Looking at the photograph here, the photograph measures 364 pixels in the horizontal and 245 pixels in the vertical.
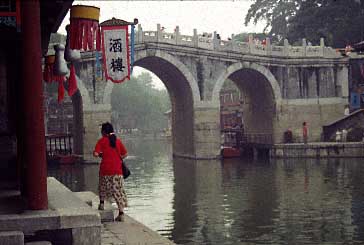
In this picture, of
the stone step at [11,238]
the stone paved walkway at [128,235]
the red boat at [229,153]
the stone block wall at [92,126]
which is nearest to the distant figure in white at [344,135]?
the red boat at [229,153]

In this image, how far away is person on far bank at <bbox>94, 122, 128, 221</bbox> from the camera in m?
9.22

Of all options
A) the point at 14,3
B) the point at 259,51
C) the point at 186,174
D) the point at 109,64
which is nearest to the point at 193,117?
the point at 259,51

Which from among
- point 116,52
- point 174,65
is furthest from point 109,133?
point 174,65

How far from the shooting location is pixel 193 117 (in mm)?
31547

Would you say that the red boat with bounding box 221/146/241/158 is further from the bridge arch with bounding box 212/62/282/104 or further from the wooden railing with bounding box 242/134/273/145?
the bridge arch with bounding box 212/62/282/104

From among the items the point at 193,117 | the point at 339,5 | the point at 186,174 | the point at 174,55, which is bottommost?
the point at 186,174

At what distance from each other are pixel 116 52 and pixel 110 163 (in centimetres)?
438

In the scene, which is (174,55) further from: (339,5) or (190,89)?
(339,5)

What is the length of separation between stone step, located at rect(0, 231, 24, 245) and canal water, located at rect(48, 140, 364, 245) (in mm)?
4952

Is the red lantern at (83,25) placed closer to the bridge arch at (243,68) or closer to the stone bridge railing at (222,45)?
the stone bridge railing at (222,45)

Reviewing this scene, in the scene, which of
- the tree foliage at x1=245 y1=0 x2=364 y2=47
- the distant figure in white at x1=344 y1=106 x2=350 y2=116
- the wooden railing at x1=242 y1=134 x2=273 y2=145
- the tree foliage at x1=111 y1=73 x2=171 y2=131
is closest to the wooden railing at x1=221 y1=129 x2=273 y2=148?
the wooden railing at x1=242 y1=134 x2=273 y2=145

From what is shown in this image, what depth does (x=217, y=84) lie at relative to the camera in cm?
3209

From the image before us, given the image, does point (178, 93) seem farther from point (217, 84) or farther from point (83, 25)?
point (83, 25)

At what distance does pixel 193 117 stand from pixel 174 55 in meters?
3.48
